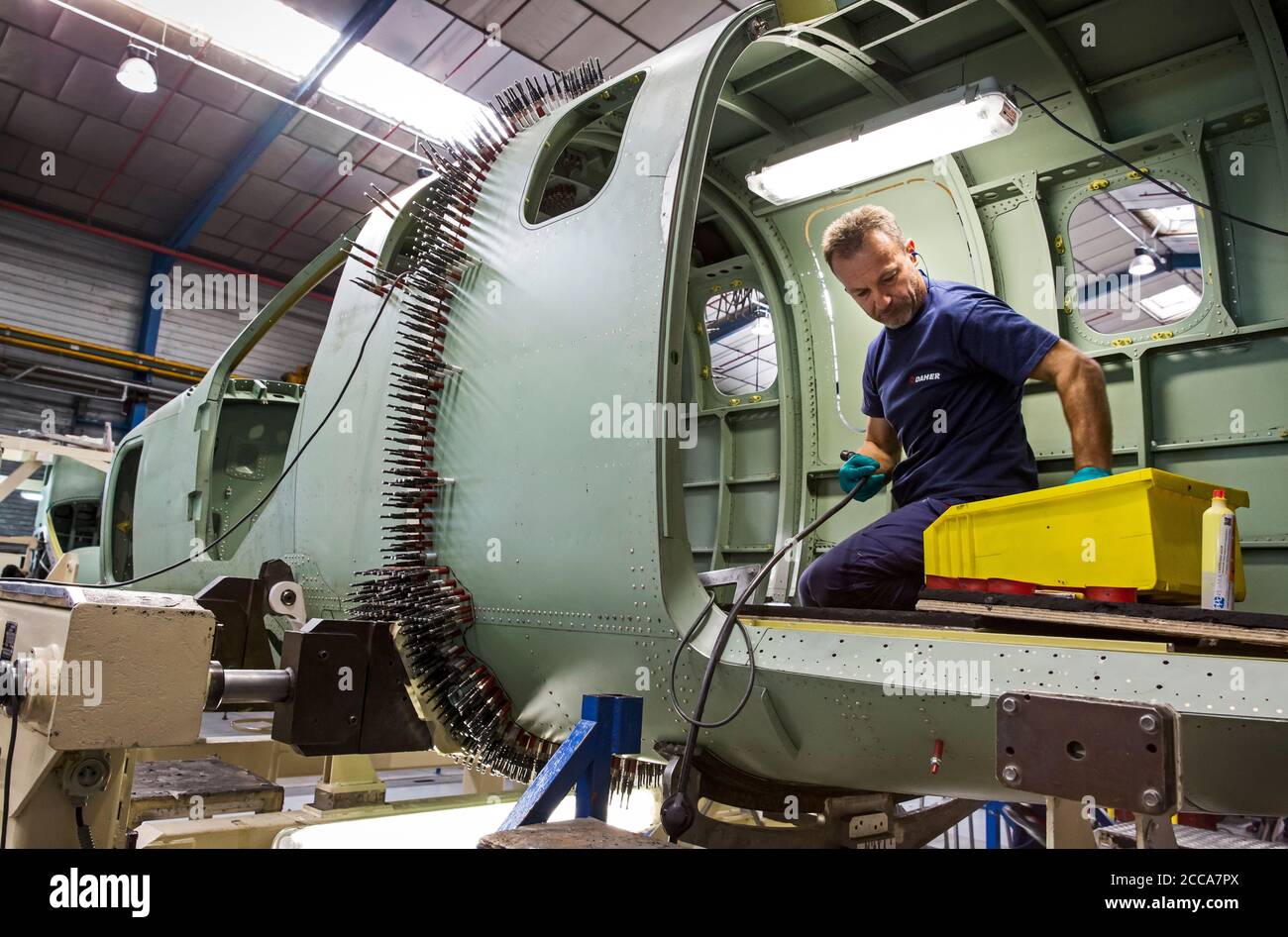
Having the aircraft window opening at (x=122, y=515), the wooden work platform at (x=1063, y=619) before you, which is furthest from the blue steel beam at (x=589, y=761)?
the aircraft window opening at (x=122, y=515)

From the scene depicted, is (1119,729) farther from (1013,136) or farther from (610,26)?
(610,26)

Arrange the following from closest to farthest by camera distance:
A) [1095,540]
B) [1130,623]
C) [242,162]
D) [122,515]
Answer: [1130,623], [1095,540], [122,515], [242,162]

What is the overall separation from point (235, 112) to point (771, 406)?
10.4m

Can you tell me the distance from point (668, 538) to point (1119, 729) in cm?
114

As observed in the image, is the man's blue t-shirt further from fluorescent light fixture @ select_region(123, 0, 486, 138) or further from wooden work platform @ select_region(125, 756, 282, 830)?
fluorescent light fixture @ select_region(123, 0, 486, 138)

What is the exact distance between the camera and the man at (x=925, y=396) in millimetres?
2795

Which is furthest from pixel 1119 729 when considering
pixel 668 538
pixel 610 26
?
pixel 610 26

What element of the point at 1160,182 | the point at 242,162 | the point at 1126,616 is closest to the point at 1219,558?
the point at 1126,616

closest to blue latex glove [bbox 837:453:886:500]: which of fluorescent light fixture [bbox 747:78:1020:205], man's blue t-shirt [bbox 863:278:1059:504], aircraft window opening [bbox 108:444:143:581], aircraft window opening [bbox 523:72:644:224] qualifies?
man's blue t-shirt [bbox 863:278:1059:504]

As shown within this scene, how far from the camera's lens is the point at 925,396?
3.06 metres

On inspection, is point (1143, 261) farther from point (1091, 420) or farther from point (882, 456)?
point (1091, 420)

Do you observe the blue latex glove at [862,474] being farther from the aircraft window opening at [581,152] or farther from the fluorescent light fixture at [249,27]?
the fluorescent light fixture at [249,27]

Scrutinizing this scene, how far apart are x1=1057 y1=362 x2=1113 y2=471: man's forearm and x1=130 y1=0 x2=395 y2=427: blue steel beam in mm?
8837
